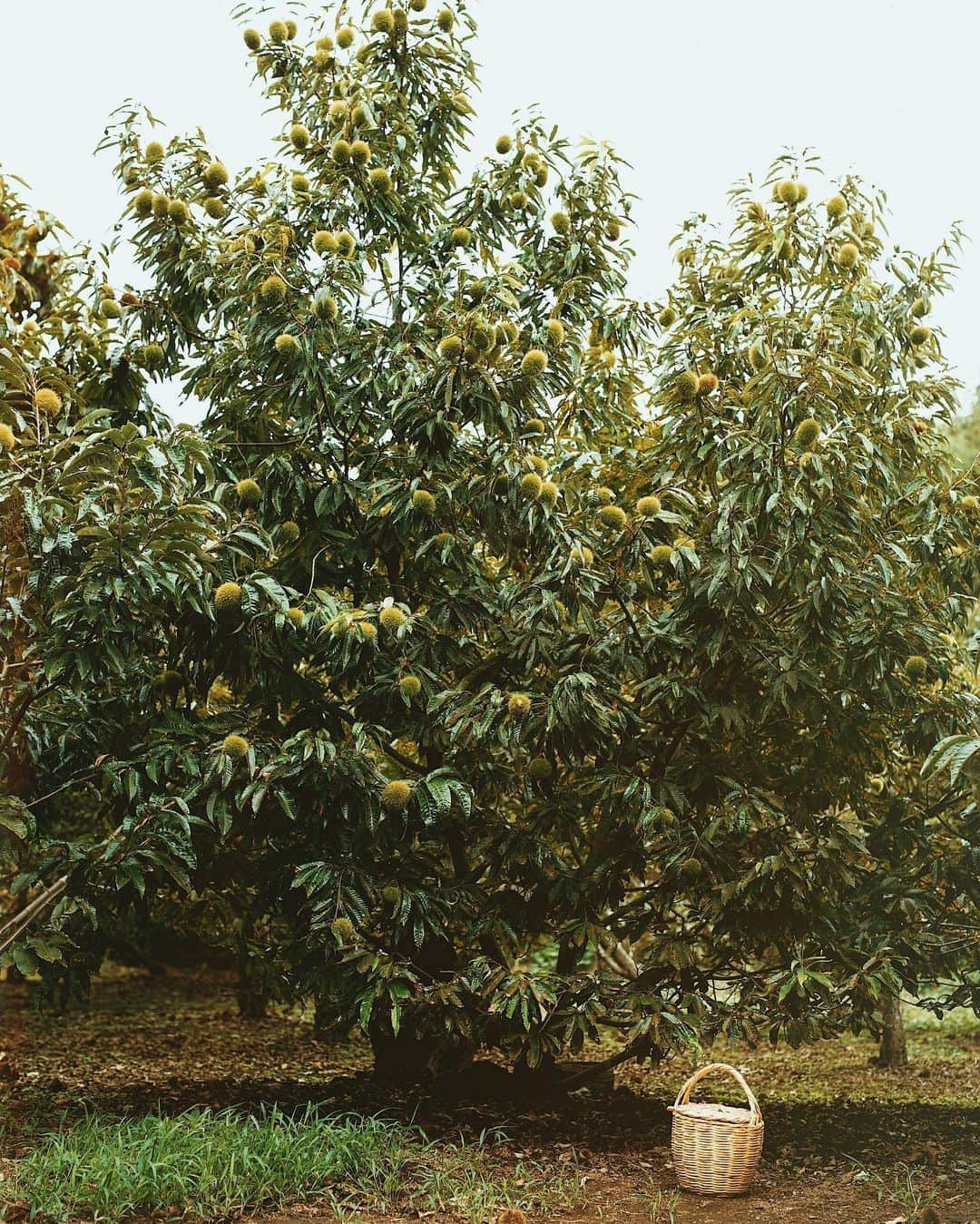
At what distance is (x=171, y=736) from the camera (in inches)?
139

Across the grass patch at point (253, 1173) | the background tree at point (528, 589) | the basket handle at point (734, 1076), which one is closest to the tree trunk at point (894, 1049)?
the background tree at point (528, 589)

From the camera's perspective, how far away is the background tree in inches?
132

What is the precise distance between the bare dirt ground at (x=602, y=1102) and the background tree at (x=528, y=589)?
34 cm

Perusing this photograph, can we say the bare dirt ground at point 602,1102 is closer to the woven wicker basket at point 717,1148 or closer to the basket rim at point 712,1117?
the woven wicker basket at point 717,1148

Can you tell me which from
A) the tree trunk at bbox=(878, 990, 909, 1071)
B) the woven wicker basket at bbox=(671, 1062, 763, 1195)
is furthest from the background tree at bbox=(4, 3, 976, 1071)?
the tree trunk at bbox=(878, 990, 909, 1071)

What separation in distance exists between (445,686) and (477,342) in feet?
3.53

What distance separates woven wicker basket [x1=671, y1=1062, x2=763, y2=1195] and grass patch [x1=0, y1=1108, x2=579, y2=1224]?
35 centimetres

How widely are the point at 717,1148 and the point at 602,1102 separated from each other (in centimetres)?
124

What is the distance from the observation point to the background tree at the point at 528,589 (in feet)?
11.0

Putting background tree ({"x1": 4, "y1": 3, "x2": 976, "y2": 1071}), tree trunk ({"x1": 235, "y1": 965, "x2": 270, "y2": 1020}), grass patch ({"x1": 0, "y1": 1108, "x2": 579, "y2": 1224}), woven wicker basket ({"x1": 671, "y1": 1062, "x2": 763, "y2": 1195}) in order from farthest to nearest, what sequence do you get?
tree trunk ({"x1": 235, "y1": 965, "x2": 270, "y2": 1020}) < background tree ({"x1": 4, "y1": 3, "x2": 976, "y2": 1071}) < woven wicker basket ({"x1": 671, "y1": 1062, "x2": 763, "y2": 1195}) < grass patch ({"x1": 0, "y1": 1108, "x2": 579, "y2": 1224})

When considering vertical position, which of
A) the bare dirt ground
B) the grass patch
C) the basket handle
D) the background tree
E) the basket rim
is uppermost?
the background tree

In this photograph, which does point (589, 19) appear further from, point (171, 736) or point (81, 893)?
point (81, 893)

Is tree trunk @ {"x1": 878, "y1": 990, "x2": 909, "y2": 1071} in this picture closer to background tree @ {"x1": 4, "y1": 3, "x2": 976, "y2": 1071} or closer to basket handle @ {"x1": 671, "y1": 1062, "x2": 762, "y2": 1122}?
background tree @ {"x1": 4, "y1": 3, "x2": 976, "y2": 1071}

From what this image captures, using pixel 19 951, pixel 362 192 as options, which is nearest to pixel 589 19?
pixel 362 192
